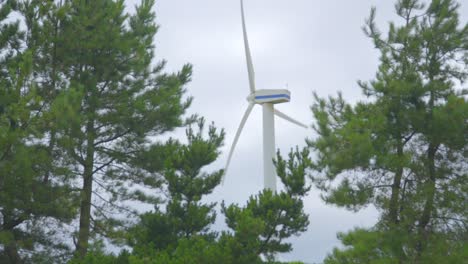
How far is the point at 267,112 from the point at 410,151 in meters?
13.3

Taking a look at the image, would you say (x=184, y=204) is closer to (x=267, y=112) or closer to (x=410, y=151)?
(x=410, y=151)

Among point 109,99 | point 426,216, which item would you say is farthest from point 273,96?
point 426,216

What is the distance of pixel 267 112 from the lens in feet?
93.9

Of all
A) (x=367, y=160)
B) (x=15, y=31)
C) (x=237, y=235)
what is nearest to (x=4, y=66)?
(x=15, y=31)

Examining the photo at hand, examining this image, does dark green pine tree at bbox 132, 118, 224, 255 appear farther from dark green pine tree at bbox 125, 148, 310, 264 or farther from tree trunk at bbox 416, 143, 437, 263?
tree trunk at bbox 416, 143, 437, 263

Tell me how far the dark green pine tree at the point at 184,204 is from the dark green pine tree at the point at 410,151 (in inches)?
120

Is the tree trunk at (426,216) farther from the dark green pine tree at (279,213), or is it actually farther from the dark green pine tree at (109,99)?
the dark green pine tree at (109,99)

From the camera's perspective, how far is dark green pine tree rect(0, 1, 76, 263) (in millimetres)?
16359

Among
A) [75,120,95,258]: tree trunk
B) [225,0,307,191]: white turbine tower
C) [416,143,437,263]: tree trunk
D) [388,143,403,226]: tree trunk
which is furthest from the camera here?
[225,0,307,191]: white turbine tower

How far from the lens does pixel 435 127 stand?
14906 mm

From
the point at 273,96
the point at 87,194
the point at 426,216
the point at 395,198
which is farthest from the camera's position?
the point at 273,96

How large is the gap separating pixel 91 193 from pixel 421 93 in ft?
35.9

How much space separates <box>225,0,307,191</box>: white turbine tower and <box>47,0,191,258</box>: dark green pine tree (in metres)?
4.50

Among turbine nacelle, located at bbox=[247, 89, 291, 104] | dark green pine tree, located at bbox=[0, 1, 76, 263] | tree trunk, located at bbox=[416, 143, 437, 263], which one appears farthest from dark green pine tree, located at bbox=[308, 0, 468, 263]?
turbine nacelle, located at bbox=[247, 89, 291, 104]
